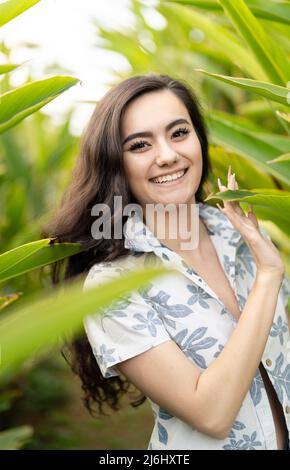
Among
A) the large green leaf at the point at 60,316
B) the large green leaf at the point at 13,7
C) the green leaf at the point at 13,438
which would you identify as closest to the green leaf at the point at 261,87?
the large green leaf at the point at 13,7

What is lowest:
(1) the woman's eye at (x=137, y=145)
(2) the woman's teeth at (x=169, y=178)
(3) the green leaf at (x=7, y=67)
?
(2) the woman's teeth at (x=169, y=178)

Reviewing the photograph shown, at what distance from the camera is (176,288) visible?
1.00 m

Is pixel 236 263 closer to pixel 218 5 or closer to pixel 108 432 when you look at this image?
pixel 218 5

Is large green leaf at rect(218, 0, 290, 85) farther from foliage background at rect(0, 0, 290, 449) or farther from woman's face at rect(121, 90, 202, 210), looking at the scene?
woman's face at rect(121, 90, 202, 210)

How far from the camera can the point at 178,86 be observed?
117 cm

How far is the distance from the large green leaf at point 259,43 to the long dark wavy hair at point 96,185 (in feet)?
0.62

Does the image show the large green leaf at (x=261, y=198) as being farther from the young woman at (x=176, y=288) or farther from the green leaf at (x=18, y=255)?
the green leaf at (x=18, y=255)

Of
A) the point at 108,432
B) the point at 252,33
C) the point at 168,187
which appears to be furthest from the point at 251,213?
the point at 108,432

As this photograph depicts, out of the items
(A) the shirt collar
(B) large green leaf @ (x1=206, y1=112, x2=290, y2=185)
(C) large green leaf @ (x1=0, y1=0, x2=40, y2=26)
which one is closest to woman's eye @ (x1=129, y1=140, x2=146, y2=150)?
(A) the shirt collar

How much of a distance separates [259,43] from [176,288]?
0.41m

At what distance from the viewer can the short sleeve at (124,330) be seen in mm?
911

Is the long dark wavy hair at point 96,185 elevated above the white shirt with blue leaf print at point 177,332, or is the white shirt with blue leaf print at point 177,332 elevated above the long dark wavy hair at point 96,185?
the long dark wavy hair at point 96,185

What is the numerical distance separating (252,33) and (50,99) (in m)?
0.36

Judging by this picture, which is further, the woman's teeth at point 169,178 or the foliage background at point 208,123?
the woman's teeth at point 169,178
